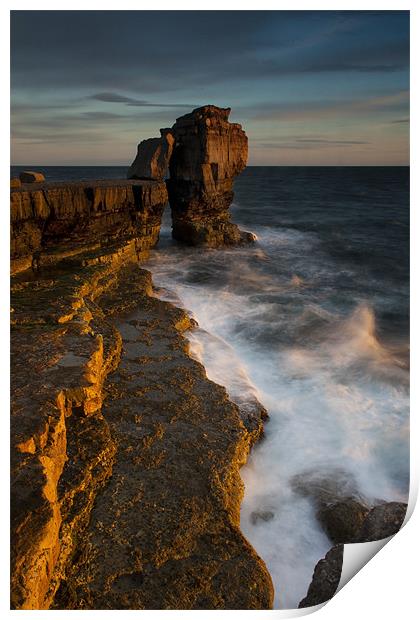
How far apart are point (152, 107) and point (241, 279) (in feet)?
23.4

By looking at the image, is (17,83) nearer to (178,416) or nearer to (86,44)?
(86,44)

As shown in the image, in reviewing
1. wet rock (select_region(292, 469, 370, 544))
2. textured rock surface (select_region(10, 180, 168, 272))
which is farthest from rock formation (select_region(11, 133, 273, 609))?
textured rock surface (select_region(10, 180, 168, 272))

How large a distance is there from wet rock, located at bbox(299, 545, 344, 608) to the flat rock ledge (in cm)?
30

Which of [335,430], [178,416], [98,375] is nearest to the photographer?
[98,375]

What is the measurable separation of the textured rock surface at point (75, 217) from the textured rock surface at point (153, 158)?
2.88 ft

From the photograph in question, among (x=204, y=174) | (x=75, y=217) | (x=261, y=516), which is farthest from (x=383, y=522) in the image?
(x=204, y=174)

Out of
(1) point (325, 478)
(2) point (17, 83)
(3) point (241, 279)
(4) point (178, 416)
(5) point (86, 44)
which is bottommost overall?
(1) point (325, 478)

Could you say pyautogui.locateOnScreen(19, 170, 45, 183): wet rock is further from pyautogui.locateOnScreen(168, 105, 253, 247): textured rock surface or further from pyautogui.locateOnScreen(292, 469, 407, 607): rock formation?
pyautogui.locateOnScreen(292, 469, 407, 607): rock formation

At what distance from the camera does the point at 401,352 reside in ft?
24.8

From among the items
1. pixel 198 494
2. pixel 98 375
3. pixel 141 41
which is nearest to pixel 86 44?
pixel 141 41

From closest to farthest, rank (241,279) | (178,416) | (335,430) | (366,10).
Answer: (366,10) → (178,416) → (335,430) → (241,279)

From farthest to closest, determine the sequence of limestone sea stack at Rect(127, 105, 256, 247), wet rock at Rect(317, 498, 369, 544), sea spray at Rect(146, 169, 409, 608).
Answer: limestone sea stack at Rect(127, 105, 256, 247), sea spray at Rect(146, 169, 409, 608), wet rock at Rect(317, 498, 369, 544)

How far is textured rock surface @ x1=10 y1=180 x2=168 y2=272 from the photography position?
8.21 m

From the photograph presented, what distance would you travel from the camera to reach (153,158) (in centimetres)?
1355
